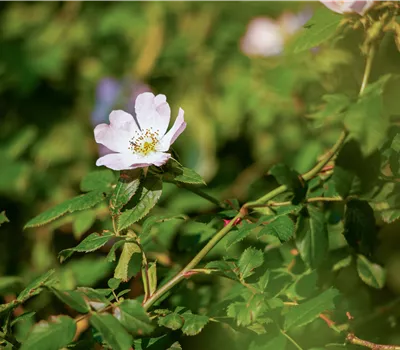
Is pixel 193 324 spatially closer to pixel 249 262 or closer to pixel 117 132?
pixel 249 262

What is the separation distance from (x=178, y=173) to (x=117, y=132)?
0.53 ft

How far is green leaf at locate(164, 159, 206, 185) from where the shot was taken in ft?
2.84

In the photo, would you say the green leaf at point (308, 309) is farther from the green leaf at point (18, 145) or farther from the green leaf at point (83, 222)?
the green leaf at point (18, 145)

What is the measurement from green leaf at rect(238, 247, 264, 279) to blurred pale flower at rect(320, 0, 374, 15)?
1.35 feet

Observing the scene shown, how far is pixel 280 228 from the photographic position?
862 mm

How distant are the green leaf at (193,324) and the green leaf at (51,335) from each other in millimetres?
159

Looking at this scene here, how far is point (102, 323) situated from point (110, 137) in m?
0.34

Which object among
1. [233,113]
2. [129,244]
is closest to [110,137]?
[129,244]

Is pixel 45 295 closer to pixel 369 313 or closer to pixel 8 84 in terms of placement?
pixel 369 313

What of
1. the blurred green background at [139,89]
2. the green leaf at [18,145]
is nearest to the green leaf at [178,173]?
the blurred green background at [139,89]

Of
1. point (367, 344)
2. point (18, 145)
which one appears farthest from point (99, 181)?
point (18, 145)

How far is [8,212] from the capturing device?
198 cm

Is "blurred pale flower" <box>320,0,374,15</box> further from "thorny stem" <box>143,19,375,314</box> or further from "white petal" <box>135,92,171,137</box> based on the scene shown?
"white petal" <box>135,92,171,137</box>

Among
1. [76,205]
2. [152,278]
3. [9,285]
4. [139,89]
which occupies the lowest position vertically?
[139,89]
